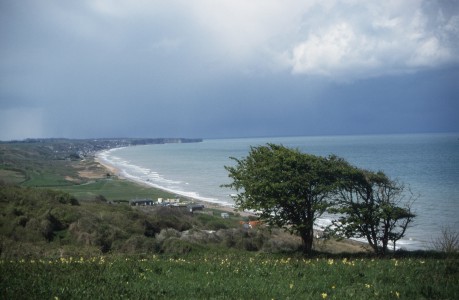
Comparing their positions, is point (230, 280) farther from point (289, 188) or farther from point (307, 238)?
point (307, 238)

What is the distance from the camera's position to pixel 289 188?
23.5m

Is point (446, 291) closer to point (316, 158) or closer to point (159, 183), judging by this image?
point (316, 158)

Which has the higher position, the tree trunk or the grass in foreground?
the grass in foreground

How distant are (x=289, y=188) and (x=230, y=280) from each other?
1431 centimetres

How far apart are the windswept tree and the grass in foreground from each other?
11566 mm

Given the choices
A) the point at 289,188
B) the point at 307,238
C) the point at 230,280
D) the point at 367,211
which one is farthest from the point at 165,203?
the point at 230,280

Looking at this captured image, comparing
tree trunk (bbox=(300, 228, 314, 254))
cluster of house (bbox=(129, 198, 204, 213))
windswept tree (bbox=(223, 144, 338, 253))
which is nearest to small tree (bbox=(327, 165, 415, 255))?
windswept tree (bbox=(223, 144, 338, 253))

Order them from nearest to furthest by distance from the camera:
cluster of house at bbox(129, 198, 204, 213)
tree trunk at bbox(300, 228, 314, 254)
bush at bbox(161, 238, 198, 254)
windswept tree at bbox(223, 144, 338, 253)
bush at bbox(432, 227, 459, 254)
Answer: bush at bbox(432, 227, 459, 254), windswept tree at bbox(223, 144, 338, 253), tree trunk at bbox(300, 228, 314, 254), bush at bbox(161, 238, 198, 254), cluster of house at bbox(129, 198, 204, 213)

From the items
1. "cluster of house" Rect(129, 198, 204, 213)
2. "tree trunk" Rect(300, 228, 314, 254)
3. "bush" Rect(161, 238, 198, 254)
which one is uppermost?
"tree trunk" Rect(300, 228, 314, 254)

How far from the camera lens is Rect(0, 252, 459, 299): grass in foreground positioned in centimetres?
811

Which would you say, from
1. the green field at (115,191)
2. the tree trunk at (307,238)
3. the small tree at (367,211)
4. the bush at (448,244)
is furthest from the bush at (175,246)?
the green field at (115,191)

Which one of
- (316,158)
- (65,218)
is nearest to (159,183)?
(65,218)

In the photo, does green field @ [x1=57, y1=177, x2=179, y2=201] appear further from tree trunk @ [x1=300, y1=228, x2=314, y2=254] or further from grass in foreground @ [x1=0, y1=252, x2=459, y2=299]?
grass in foreground @ [x1=0, y1=252, x2=459, y2=299]

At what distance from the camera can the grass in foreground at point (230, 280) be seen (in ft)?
26.6
